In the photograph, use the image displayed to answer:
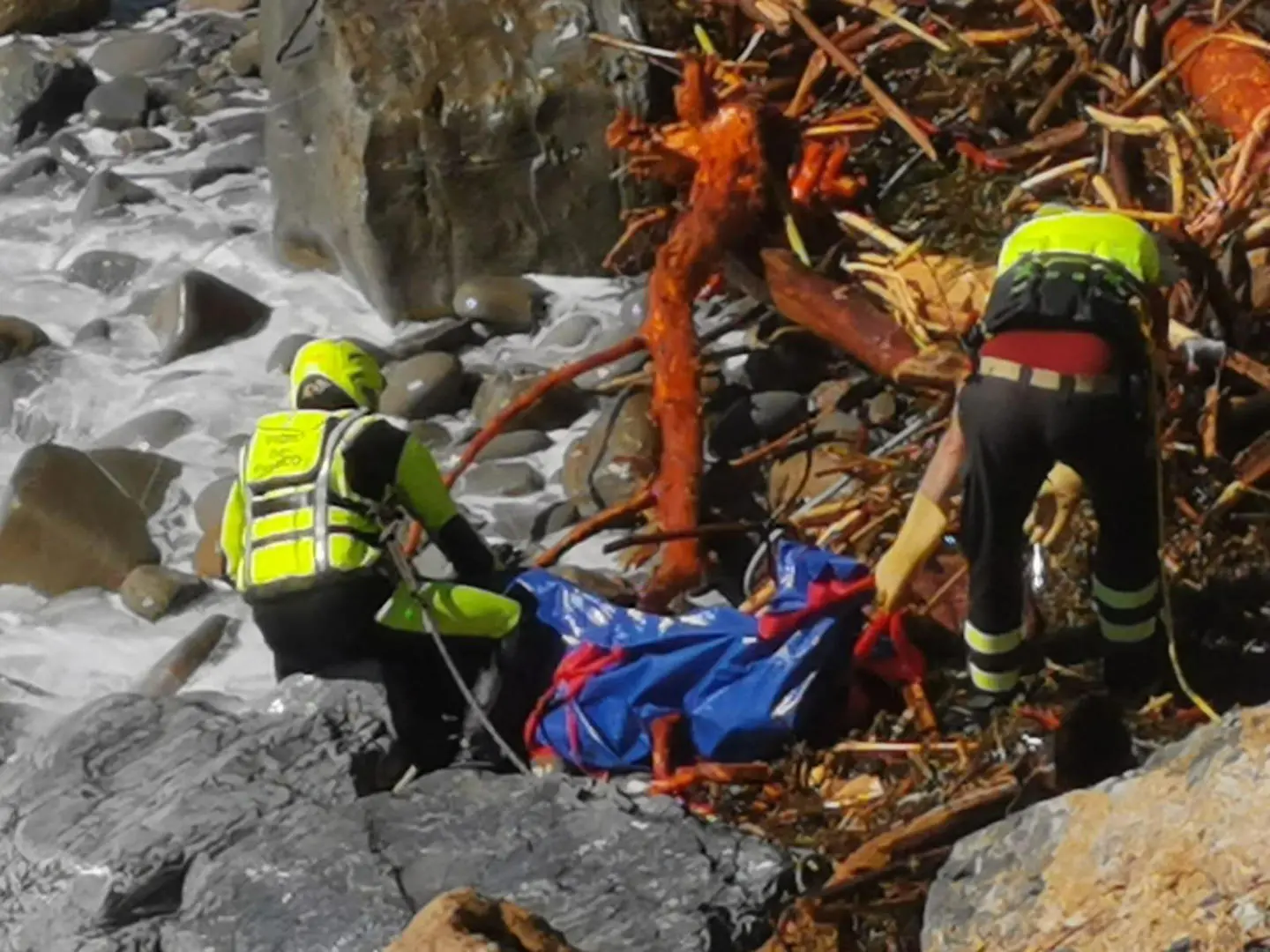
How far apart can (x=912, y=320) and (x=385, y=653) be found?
1.77m

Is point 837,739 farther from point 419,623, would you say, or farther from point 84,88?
point 84,88

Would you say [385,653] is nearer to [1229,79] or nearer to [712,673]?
[712,673]

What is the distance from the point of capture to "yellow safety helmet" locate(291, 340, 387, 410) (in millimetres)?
4891

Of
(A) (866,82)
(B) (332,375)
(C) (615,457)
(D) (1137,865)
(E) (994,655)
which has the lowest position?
(C) (615,457)

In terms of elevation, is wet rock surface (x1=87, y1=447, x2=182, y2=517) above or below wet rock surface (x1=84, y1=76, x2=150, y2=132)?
below

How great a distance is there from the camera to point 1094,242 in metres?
4.17

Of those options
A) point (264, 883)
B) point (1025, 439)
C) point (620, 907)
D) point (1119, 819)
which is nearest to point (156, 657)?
point (264, 883)

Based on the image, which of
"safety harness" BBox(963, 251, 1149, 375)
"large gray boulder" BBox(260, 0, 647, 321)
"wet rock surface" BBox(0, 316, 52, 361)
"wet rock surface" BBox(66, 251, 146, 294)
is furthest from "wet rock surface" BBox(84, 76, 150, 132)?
"safety harness" BBox(963, 251, 1149, 375)

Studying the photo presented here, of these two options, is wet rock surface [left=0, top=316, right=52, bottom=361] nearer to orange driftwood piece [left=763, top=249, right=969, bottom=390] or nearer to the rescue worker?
orange driftwood piece [left=763, top=249, right=969, bottom=390]

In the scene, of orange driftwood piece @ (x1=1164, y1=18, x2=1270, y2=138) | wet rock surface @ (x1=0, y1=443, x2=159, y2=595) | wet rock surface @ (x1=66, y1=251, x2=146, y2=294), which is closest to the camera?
orange driftwood piece @ (x1=1164, y1=18, x2=1270, y2=138)

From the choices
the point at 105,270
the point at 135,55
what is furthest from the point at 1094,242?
the point at 135,55

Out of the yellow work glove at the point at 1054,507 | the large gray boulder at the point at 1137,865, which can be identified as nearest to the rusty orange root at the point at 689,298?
the yellow work glove at the point at 1054,507

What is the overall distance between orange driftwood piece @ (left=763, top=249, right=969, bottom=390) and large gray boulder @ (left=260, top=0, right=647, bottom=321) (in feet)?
4.94

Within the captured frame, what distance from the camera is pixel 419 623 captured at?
490 centimetres
